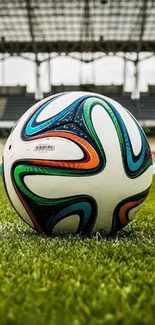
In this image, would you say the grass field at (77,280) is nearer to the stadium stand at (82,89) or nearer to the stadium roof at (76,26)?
the stadium roof at (76,26)

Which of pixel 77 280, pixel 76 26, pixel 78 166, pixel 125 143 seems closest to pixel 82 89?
pixel 76 26

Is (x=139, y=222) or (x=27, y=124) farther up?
(x=27, y=124)

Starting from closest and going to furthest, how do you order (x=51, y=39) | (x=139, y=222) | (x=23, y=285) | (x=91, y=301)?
(x=91, y=301)
(x=23, y=285)
(x=139, y=222)
(x=51, y=39)

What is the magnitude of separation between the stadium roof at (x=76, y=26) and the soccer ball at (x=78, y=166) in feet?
111

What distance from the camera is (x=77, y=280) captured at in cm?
276

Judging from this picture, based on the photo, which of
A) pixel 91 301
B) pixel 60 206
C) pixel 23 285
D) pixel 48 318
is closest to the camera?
pixel 48 318

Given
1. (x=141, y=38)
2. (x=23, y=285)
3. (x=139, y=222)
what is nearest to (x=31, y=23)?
(x=141, y=38)

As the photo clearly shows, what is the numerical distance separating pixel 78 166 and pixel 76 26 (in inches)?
1509

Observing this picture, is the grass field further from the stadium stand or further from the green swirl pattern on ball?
the stadium stand

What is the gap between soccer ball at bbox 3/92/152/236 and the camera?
13.6 feet

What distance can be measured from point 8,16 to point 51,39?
15.9 ft

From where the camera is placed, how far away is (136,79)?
4400 cm

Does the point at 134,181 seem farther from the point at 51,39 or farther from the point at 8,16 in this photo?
the point at 51,39

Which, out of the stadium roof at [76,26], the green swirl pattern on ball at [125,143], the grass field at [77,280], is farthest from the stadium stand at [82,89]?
the grass field at [77,280]
